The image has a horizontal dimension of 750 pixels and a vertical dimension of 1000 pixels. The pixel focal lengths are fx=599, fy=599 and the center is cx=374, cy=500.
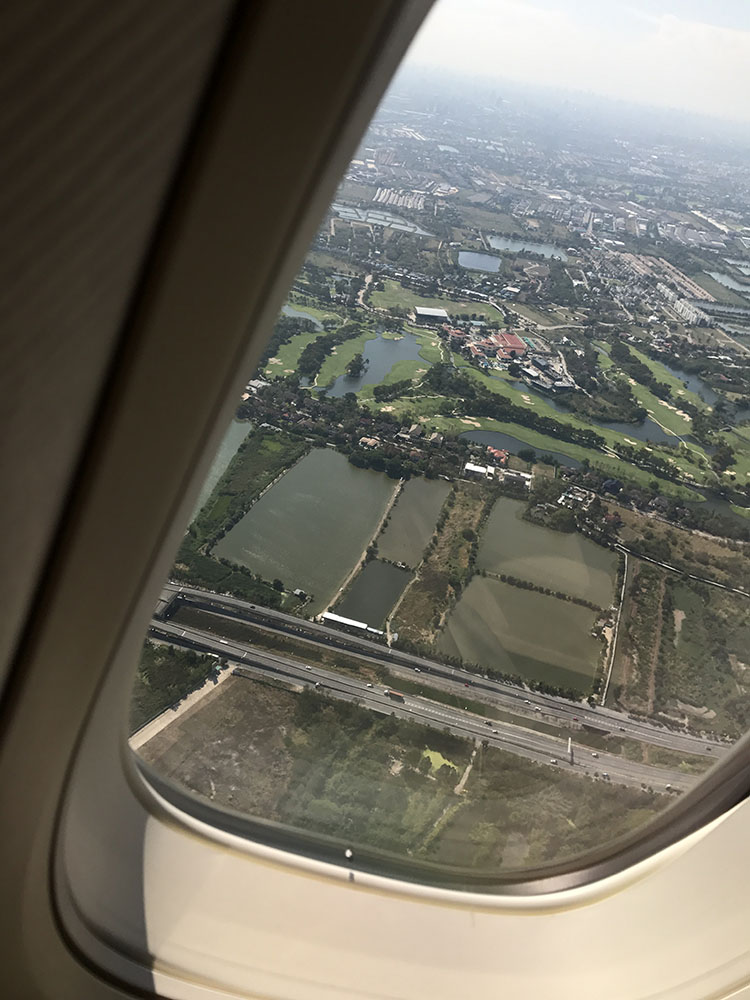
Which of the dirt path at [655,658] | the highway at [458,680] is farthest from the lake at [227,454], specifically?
the dirt path at [655,658]

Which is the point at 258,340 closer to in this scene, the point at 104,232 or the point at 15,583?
the point at 104,232

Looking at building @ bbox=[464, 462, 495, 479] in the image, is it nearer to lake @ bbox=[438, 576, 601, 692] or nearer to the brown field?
lake @ bbox=[438, 576, 601, 692]

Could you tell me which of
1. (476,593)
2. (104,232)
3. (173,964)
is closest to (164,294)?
(104,232)

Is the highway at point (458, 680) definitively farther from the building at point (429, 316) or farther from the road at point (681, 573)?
the building at point (429, 316)

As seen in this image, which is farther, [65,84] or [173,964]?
[173,964]

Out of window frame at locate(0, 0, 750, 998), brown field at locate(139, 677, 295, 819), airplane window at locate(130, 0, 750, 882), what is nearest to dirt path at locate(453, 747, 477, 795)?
airplane window at locate(130, 0, 750, 882)

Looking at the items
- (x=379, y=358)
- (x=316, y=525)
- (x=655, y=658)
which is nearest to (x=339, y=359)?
(x=379, y=358)
